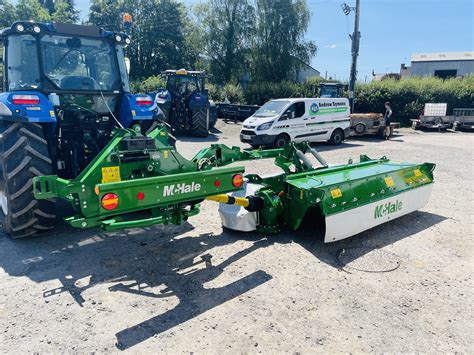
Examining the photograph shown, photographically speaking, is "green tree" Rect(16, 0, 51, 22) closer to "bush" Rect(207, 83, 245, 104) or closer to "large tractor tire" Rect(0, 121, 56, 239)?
"bush" Rect(207, 83, 245, 104)

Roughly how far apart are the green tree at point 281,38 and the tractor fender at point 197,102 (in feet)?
54.2

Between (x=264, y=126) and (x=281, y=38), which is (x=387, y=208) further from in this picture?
(x=281, y=38)

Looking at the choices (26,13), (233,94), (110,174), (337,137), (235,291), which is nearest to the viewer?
(235,291)

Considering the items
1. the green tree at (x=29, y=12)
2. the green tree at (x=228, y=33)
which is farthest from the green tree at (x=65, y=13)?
the green tree at (x=228, y=33)

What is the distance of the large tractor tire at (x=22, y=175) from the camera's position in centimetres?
421

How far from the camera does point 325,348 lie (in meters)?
2.79

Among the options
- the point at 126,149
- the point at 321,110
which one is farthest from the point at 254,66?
the point at 126,149

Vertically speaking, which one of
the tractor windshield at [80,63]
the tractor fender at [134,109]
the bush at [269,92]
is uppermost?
the bush at [269,92]

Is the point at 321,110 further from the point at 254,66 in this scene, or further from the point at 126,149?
the point at 254,66

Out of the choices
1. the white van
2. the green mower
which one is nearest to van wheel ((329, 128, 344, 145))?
the white van

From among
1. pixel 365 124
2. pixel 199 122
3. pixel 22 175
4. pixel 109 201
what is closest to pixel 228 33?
pixel 365 124

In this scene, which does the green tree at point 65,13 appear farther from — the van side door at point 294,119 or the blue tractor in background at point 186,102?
the van side door at point 294,119

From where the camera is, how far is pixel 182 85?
14.8 m

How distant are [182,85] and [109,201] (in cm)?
1221
